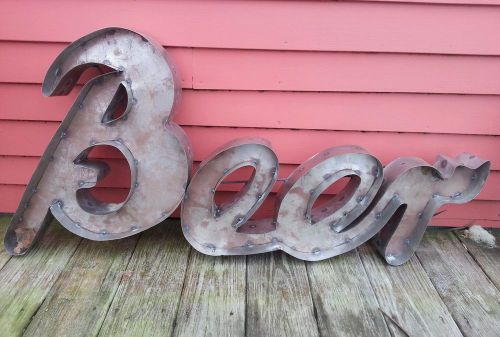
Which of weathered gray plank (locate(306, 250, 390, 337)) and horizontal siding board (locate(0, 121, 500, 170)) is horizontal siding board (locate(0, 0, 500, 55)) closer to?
horizontal siding board (locate(0, 121, 500, 170))

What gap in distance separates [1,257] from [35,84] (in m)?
0.71

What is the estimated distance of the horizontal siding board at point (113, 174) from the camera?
1990 mm

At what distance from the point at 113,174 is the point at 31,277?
1.71ft

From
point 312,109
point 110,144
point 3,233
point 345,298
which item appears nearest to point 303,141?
point 312,109

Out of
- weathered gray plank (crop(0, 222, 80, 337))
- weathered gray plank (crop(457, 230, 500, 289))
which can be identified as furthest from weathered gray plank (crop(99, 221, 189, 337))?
weathered gray plank (crop(457, 230, 500, 289))

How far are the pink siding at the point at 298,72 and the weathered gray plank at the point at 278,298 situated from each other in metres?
0.39

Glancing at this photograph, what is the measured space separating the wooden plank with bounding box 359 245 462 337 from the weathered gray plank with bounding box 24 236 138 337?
978 mm

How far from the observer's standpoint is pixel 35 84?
6.08 ft

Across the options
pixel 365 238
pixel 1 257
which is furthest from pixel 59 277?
pixel 365 238

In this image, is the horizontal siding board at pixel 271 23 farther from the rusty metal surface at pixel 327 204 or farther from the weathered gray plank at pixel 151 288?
the weathered gray plank at pixel 151 288

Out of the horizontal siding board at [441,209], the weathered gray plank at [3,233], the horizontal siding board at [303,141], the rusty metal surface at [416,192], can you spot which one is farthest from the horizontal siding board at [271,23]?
the weathered gray plank at [3,233]

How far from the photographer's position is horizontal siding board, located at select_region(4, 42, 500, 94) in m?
1.80

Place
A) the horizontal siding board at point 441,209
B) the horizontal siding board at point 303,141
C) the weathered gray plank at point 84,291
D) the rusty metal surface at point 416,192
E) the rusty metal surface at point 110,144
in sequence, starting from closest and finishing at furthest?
the weathered gray plank at point 84,291 → the rusty metal surface at point 110,144 → the rusty metal surface at point 416,192 → the horizontal siding board at point 303,141 → the horizontal siding board at point 441,209

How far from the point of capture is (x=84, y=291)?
166cm
